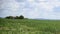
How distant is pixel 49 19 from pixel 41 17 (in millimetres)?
167

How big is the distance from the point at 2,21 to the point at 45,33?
36.9 inches

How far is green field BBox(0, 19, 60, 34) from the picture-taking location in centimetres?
252

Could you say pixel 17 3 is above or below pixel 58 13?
above

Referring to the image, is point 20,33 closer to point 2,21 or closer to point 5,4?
point 2,21

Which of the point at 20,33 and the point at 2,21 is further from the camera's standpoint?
the point at 2,21

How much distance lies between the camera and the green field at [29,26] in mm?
2516

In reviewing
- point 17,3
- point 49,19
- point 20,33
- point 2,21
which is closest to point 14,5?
point 17,3

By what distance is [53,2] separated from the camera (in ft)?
8.42

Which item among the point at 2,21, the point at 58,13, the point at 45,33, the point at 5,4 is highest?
the point at 5,4

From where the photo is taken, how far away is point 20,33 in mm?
2488

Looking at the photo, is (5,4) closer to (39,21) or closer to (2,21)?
(2,21)

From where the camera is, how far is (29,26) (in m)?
2.61

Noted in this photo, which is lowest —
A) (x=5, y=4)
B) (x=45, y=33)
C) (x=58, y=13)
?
(x=45, y=33)

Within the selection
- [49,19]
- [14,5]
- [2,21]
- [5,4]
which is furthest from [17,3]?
[49,19]
